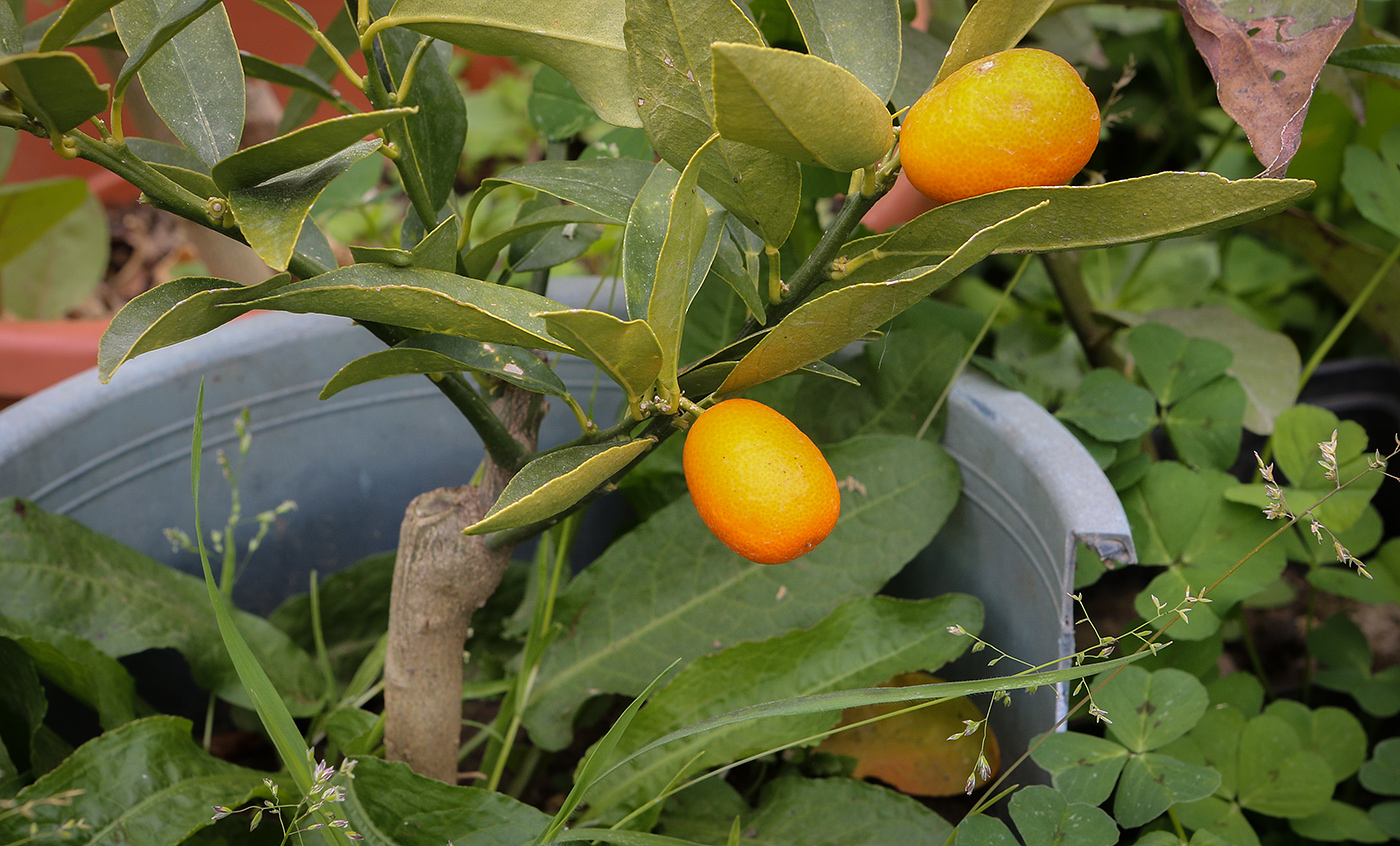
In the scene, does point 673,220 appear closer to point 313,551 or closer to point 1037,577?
point 1037,577

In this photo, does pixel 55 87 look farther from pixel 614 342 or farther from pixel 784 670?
pixel 784 670

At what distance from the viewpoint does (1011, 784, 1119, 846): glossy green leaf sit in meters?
0.50

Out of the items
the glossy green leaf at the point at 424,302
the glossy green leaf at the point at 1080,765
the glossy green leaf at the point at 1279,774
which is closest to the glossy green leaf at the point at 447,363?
the glossy green leaf at the point at 424,302

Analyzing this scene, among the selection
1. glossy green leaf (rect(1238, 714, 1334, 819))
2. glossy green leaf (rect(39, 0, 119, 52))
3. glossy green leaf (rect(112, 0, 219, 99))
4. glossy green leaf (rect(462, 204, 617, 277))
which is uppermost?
glossy green leaf (rect(39, 0, 119, 52))

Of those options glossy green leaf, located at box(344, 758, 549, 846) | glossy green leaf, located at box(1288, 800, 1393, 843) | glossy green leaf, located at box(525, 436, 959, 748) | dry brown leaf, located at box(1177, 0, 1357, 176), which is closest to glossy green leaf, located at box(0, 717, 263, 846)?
glossy green leaf, located at box(344, 758, 549, 846)

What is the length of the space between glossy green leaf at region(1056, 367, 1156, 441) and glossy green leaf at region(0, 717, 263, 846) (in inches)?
23.7

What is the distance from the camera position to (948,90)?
1.11ft

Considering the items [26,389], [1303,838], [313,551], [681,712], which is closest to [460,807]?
[681,712]

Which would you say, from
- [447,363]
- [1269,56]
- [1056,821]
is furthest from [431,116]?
[1056,821]

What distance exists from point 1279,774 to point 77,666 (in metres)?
0.78

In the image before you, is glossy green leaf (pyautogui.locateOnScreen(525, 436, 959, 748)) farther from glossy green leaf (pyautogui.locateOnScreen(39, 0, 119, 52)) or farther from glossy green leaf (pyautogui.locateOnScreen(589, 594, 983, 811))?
glossy green leaf (pyautogui.locateOnScreen(39, 0, 119, 52))

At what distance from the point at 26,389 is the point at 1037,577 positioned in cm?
96

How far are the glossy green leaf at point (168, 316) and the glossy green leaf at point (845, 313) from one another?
0.62 ft

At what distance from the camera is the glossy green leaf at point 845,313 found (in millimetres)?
316
